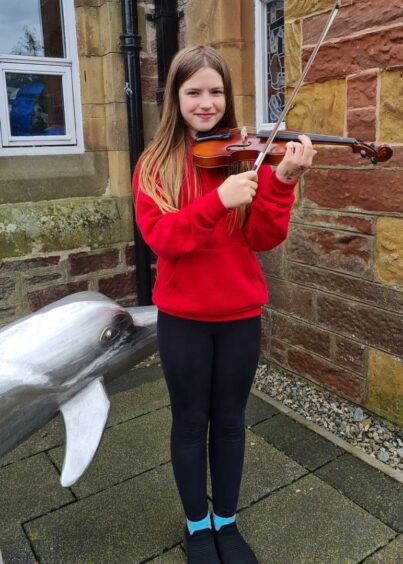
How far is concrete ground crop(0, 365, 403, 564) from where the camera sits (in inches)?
78.8

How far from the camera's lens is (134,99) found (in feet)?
12.1

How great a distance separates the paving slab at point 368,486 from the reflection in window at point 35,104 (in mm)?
2822

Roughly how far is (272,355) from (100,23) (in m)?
2.54

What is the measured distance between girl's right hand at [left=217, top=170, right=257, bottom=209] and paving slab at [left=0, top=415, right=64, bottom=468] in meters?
1.82

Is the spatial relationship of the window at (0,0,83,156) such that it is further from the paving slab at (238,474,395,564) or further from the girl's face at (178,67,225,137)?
the paving slab at (238,474,395,564)

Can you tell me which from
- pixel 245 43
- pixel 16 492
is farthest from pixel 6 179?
pixel 16 492

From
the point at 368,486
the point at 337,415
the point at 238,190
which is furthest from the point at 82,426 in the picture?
the point at 337,415

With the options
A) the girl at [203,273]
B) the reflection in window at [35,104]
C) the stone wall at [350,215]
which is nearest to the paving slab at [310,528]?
the girl at [203,273]

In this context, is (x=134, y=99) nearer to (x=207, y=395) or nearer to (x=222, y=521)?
(x=207, y=395)

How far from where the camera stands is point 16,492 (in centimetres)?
Answer: 237

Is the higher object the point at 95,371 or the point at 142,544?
the point at 95,371

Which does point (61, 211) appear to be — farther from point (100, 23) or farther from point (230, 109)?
point (230, 109)

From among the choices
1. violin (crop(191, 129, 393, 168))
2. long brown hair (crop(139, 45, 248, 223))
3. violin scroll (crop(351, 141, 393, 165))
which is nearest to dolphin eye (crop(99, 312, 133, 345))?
long brown hair (crop(139, 45, 248, 223))

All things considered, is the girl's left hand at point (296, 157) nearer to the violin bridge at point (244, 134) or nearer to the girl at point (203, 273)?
the girl at point (203, 273)
